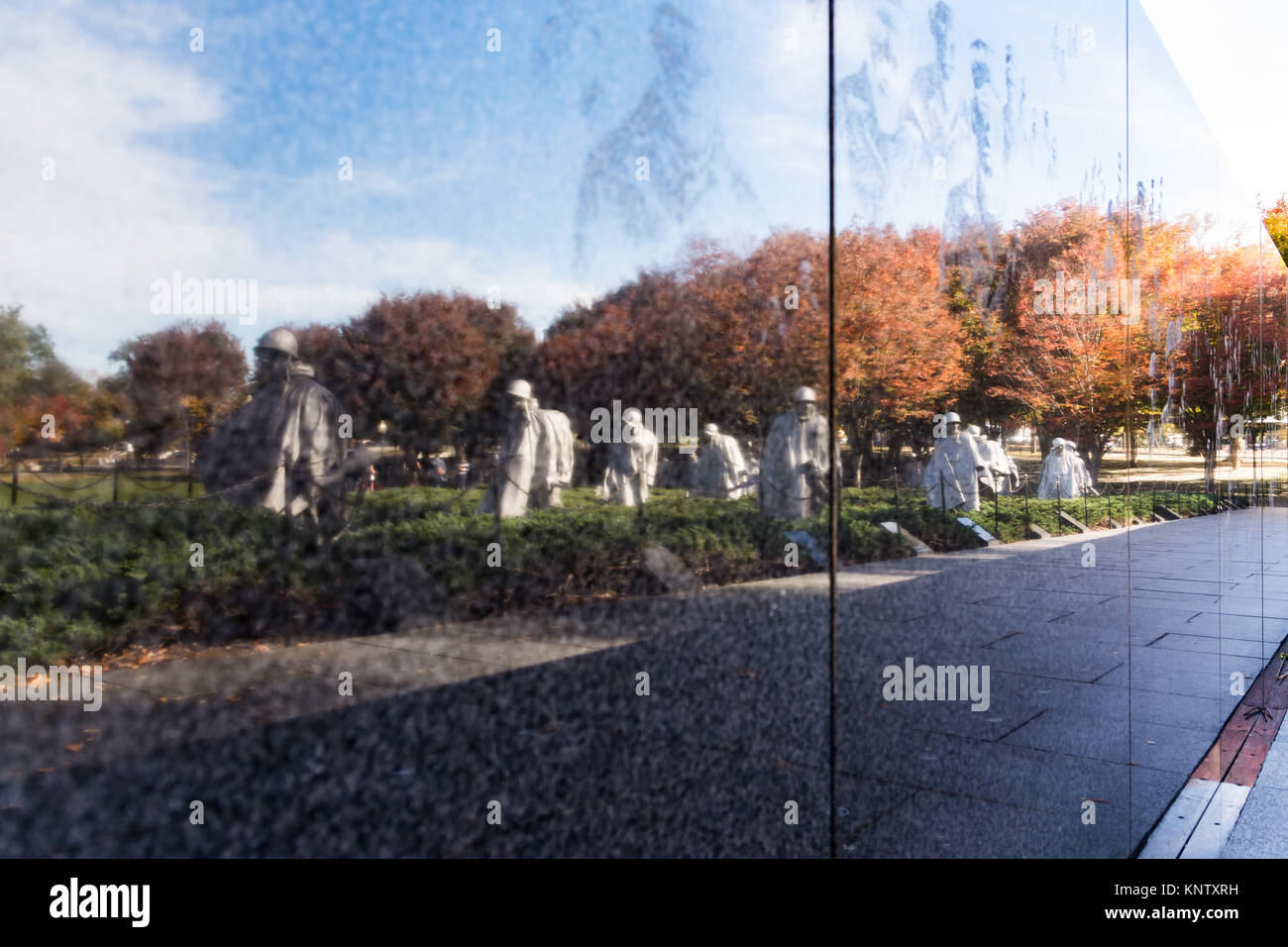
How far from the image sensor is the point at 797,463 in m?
1.67

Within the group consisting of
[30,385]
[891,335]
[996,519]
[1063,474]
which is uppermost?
[891,335]

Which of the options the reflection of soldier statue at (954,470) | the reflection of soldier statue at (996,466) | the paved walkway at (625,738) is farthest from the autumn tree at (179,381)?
the reflection of soldier statue at (996,466)

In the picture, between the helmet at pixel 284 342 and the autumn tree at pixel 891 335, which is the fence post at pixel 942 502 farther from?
the helmet at pixel 284 342

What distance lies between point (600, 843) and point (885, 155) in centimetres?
148

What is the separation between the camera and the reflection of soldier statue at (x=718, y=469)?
1471 millimetres

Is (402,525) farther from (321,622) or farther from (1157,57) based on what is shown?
(1157,57)

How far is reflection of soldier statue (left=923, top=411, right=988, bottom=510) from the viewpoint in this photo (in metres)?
2.02

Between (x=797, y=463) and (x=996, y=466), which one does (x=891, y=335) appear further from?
(x=996, y=466)

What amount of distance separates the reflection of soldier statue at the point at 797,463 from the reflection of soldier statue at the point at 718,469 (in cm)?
8

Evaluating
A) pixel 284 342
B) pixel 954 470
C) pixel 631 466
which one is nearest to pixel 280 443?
pixel 284 342

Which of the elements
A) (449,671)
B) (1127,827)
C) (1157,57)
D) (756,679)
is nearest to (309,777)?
(449,671)

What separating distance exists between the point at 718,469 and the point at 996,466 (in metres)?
1.14

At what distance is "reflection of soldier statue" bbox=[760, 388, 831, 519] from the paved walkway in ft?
0.50

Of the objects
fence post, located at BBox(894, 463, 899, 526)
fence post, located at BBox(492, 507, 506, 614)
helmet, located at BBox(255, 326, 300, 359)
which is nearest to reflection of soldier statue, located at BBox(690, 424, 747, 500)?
fence post, located at BBox(492, 507, 506, 614)
